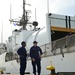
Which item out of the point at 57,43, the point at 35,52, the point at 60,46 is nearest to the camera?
the point at 35,52

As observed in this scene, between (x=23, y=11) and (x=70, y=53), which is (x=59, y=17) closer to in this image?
(x=70, y=53)

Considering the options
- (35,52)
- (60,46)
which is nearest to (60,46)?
(60,46)

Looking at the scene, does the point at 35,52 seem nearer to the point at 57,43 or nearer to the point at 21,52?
the point at 21,52

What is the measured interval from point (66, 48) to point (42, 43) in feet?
11.5

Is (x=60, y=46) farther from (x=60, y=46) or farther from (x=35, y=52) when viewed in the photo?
(x=35, y=52)

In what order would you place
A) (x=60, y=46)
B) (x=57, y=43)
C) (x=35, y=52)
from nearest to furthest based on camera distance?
(x=35, y=52), (x=60, y=46), (x=57, y=43)

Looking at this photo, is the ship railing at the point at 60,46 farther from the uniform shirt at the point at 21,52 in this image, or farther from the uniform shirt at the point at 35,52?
the uniform shirt at the point at 21,52

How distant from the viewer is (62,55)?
37.8 ft

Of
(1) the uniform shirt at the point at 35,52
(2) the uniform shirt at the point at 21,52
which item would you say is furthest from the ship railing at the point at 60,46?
(2) the uniform shirt at the point at 21,52

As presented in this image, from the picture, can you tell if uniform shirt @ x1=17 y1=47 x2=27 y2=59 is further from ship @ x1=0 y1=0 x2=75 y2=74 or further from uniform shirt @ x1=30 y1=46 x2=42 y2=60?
ship @ x1=0 y1=0 x2=75 y2=74

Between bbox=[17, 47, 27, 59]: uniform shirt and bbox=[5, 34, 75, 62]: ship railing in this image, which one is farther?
bbox=[5, 34, 75, 62]: ship railing

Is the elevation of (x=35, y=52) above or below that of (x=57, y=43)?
below

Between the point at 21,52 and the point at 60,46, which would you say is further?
the point at 60,46

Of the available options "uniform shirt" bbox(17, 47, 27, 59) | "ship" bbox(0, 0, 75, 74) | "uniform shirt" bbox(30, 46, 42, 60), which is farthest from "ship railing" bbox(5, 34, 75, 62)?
"uniform shirt" bbox(17, 47, 27, 59)
